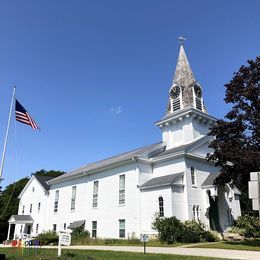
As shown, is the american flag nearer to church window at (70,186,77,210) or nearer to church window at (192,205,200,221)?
church window at (192,205,200,221)

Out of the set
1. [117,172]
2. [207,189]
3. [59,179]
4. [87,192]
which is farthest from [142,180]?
[59,179]

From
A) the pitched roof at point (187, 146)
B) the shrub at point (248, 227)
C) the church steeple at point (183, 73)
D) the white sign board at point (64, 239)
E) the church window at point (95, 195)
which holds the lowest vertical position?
the white sign board at point (64, 239)

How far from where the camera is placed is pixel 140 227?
26875 millimetres

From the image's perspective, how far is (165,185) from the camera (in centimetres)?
2544

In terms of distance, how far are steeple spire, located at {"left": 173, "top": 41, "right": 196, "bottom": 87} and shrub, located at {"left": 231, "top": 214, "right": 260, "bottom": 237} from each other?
15430mm

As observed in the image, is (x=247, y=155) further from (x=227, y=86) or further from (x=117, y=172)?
(x=117, y=172)

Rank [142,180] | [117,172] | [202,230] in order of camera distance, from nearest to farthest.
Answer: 1. [202,230]
2. [142,180]
3. [117,172]

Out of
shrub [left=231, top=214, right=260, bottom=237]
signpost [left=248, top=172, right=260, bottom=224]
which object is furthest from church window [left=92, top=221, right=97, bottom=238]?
signpost [left=248, top=172, right=260, bottom=224]

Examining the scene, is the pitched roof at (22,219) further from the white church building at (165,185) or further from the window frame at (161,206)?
the window frame at (161,206)

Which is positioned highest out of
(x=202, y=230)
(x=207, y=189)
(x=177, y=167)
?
(x=177, y=167)

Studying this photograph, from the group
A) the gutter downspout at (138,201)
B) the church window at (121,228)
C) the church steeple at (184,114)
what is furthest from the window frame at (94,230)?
the church steeple at (184,114)

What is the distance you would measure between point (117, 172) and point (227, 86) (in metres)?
15.0

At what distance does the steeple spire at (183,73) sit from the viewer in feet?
111

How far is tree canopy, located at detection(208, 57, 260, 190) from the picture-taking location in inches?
732
